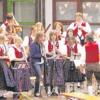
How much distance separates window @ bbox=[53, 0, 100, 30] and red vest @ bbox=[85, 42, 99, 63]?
15.8 feet

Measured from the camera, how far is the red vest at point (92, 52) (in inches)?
725

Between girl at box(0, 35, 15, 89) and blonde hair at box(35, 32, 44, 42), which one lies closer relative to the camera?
girl at box(0, 35, 15, 89)

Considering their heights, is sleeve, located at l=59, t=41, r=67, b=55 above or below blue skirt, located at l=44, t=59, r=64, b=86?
above

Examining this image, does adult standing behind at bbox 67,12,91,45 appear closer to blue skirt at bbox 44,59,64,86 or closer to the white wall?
blue skirt at bbox 44,59,64,86

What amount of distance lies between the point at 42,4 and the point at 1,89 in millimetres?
6586

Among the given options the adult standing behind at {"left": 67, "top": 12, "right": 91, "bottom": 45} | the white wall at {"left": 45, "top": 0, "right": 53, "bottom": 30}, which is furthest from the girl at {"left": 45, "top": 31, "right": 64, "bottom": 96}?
the white wall at {"left": 45, "top": 0, "right": 53, "bottom": 30}

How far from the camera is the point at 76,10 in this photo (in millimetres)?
23469

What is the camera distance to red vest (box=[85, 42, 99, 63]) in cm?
1841

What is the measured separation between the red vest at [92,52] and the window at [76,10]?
15.8ft

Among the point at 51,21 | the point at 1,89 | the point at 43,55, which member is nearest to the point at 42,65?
the point at 43,55

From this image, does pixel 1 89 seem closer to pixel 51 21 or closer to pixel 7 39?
pixel 7 39

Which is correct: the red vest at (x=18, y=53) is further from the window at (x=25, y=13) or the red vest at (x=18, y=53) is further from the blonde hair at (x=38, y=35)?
the window at (x=25, y=13)

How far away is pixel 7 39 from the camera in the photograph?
1748 cm

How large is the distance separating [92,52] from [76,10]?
5205mm
